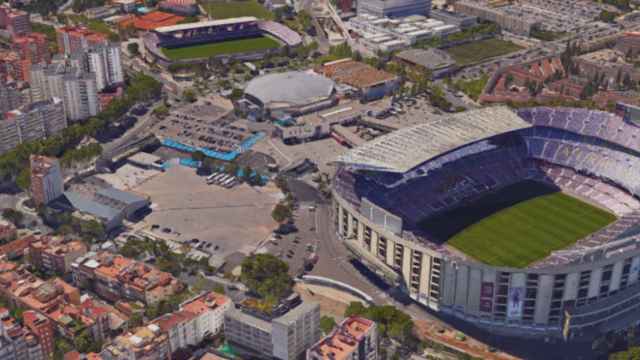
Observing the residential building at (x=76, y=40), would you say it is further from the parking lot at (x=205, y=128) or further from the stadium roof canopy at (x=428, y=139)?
the stadium roof canopy at (x=428, y=139)

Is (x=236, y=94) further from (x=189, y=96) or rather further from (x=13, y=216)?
(x=13, y=216)

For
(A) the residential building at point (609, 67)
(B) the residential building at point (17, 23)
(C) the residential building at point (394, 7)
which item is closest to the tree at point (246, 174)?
(A) the residential building at point (609, 67)

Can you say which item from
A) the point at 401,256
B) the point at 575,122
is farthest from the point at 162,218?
the point at 575,122

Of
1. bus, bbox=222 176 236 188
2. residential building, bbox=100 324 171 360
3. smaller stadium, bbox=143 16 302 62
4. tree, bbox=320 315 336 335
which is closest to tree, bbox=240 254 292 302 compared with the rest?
tree, bbox=320 315 336 335

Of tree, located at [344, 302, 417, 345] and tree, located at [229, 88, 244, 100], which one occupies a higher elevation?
tree, located at [229, 88, 244, 100]

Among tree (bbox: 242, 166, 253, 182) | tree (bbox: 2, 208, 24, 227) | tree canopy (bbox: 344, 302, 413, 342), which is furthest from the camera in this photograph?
tree (bbox: 242, 166, 253, 182)

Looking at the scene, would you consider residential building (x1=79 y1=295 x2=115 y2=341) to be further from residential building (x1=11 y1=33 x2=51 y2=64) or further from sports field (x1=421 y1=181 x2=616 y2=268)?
residential building (x1=11 y1=33 x2=51 y2=64)

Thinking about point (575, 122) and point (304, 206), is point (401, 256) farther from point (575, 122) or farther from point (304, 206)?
A: point (575, 122)
